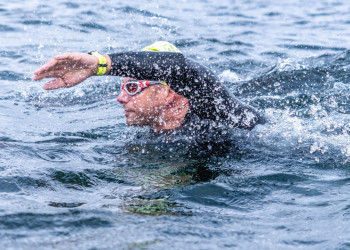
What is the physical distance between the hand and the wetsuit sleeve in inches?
8.6

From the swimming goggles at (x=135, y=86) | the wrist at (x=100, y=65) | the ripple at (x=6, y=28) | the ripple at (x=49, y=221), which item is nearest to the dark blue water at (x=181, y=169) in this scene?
the ripple at (x=49, y=221)

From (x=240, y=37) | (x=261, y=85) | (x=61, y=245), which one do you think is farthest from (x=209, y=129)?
(x=240, y=37)

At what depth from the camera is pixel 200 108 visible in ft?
16.2

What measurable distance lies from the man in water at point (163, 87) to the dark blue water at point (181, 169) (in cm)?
26

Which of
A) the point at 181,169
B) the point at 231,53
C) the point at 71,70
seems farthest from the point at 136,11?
the point at 71,70

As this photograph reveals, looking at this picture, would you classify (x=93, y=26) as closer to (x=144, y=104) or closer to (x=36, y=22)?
(x=36, y=22)

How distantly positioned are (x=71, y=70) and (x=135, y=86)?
1.08 metres

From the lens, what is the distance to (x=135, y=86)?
4.96 m

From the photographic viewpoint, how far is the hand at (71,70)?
12.7 feet

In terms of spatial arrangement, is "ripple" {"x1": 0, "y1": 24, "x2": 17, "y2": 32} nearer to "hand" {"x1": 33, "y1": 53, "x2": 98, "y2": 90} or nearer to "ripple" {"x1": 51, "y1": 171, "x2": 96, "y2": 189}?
"ripple" {"x1": 51, "y1": 171, "x2": 96, "y2": 189}

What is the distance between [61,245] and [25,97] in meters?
5.23

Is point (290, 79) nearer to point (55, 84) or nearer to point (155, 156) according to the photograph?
point (155, 156)

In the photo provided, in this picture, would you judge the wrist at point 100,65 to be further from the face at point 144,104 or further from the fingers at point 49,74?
the face at point 144,104

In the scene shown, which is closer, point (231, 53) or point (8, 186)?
point (8, 186)
